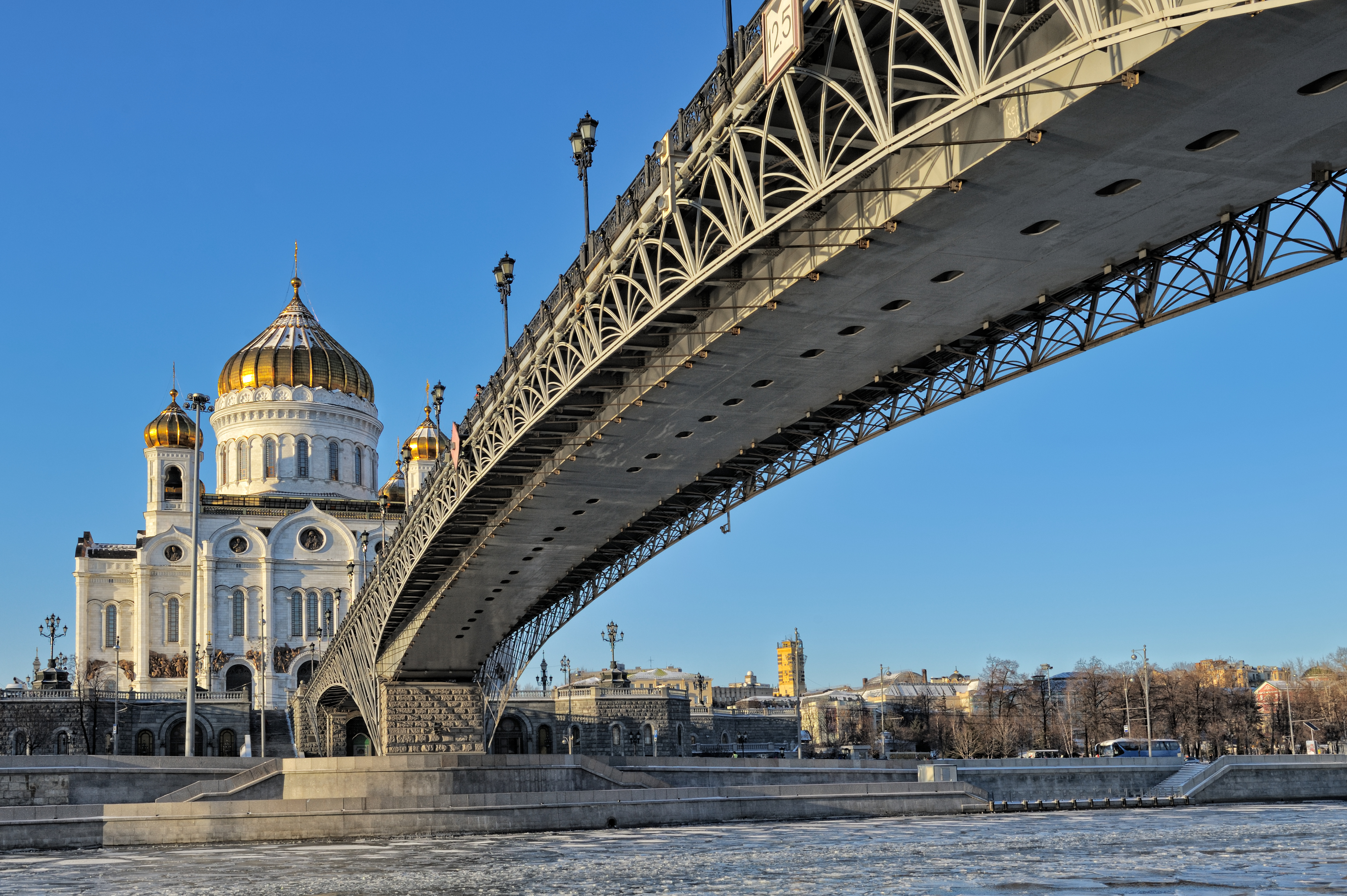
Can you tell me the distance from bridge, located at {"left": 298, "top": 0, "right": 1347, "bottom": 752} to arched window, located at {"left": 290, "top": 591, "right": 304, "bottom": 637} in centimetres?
5579

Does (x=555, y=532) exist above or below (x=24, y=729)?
above

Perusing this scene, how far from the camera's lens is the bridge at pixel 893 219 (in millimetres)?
13297

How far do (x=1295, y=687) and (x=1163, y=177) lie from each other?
387 ft

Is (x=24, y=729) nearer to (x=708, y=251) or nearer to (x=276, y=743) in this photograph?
(x=276, y=743)

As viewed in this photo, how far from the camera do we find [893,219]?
17344 millimetres

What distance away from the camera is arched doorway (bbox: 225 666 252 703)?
8375 centimetres

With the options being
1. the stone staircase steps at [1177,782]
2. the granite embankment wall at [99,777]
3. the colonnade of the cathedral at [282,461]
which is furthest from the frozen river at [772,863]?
the colonnade of the cathedral at [282,461]

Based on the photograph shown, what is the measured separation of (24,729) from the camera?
6850 centimetres

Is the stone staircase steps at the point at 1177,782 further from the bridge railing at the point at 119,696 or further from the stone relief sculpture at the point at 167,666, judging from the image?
the stone relief sculpture at the point at 167,666

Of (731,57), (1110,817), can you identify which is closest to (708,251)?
(731,57)

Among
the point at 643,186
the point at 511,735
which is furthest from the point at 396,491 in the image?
the point at 643,186

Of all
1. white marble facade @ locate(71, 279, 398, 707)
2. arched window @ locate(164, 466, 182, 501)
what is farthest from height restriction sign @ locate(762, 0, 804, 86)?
arched window @ locate(164, 466, 182, 501)

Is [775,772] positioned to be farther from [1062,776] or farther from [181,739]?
[181,739]

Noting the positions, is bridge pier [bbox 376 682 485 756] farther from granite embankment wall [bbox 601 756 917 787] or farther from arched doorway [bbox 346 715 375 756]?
arched doorway [bbox 346 715 375 756]
